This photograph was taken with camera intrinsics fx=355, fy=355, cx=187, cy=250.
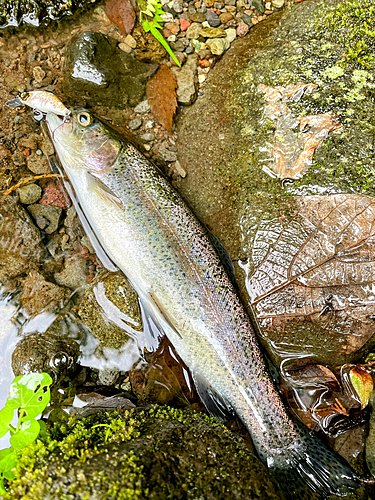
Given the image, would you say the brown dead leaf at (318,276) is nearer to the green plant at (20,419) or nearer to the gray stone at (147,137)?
the gray stone at (147,137)

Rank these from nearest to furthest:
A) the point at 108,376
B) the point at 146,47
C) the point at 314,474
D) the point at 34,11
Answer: the point at 314,474, the point at 108,376, the point at 34,11, the point at 146,47

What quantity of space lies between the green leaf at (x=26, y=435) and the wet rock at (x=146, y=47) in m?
3.84

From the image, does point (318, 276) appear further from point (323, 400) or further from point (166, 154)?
point (166, 154)

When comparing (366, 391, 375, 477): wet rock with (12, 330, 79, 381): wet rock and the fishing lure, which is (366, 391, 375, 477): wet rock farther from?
the fishing lure

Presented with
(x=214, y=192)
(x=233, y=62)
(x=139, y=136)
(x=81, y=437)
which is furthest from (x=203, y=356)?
(x=233, y=62)

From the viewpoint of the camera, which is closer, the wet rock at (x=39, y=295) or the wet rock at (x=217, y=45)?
the wet rock at (x=39, y=295)

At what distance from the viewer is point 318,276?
11.0 feet

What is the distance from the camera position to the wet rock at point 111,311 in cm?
364

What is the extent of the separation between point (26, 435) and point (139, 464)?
87 centimetres

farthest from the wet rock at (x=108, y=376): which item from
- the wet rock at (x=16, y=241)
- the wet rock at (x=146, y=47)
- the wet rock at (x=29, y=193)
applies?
the wet rock at (x=146, y=47)

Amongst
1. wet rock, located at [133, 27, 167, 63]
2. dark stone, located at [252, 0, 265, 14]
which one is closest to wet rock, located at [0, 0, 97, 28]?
wet rock, located at [133, 27, 167, 63]

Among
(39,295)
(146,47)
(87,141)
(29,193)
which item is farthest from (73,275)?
(146,47)

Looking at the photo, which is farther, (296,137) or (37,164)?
(37,164)

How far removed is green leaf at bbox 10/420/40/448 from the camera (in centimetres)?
245
